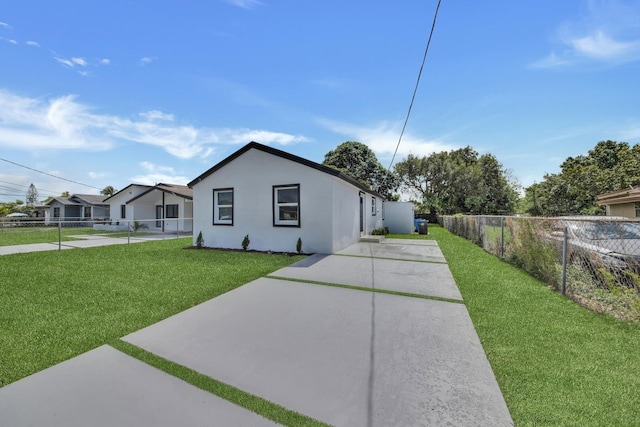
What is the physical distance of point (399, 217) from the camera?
19.3 m

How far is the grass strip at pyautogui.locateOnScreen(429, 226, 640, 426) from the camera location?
1.81m

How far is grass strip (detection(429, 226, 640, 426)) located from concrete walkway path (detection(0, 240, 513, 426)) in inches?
7.5

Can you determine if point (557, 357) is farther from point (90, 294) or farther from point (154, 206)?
point (154, 206)

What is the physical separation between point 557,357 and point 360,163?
30.2 m

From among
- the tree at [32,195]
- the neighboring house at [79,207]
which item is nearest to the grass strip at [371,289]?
the neighboring house at [79,207]

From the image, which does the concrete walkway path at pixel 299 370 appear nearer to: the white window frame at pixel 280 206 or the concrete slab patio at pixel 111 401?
the concrete slab patio at pixel 111 401

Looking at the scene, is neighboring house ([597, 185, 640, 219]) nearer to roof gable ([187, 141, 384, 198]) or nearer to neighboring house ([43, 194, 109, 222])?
roof gable ([187, 141, 384, 198])

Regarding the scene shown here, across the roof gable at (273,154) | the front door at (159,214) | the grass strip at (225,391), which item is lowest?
the grass strip at (225,391)

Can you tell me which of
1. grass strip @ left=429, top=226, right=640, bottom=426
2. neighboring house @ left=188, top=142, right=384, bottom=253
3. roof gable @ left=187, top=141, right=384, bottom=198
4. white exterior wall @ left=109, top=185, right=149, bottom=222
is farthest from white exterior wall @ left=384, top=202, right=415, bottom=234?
white exterior wall @ left=109, top=185, right=149, bottom=222

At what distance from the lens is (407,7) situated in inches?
239

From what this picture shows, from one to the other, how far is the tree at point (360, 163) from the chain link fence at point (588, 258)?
25580mm

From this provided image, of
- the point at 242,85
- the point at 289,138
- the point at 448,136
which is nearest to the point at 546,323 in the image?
the point at 242,85

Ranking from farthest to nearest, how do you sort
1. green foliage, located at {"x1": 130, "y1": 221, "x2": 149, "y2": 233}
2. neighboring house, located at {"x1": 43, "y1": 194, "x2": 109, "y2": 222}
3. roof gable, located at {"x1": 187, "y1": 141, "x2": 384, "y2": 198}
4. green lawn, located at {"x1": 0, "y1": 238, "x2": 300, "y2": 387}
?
1. neighboring house, located at {"x1": 43, "y1": 194, "x2": 109, "y2": 222}
2. green foliage, located at {"x1": 130, "y1": 221, "x2": 149, "y2": 233}
3. roof gable, located at {"x1": 187, "y1": 141, "x2": 384, "y2": 198}
4. green lawn, located at {"x1": 0, "y1": 238, "x2": 300, "y2": 387}

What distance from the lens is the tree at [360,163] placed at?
104ft
